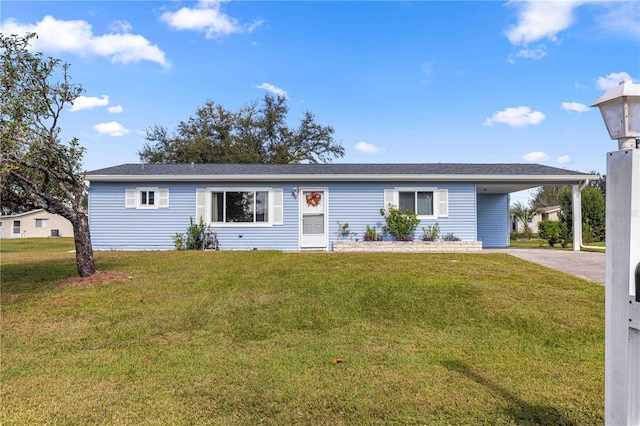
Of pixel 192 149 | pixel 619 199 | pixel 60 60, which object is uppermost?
pixel 192 149

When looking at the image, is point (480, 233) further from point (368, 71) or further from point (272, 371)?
point (272, 371)

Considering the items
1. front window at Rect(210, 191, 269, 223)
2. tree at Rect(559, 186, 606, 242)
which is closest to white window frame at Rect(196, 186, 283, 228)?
front window at Rect(210, 191, 269, 223)

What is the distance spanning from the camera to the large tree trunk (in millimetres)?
7164

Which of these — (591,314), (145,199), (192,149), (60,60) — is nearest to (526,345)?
(591,314)

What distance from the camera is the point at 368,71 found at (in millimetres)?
17406

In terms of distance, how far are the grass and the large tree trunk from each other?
64 cm

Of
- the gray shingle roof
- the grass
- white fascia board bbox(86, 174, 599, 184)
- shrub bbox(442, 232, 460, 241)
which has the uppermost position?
the gray shingle roof

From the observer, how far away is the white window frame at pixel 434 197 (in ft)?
43.1

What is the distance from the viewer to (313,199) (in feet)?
43.5

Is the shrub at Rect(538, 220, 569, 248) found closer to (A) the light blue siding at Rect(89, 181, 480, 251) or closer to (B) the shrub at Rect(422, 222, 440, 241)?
(A) the light blue siding at Rect(89, 181, 480, 251)

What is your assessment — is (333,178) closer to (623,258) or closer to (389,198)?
(389,198)

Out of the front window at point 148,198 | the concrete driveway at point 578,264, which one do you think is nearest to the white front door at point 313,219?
the front window at point 148,198

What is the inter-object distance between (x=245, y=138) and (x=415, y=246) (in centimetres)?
2091

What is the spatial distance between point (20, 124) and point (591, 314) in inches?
356
